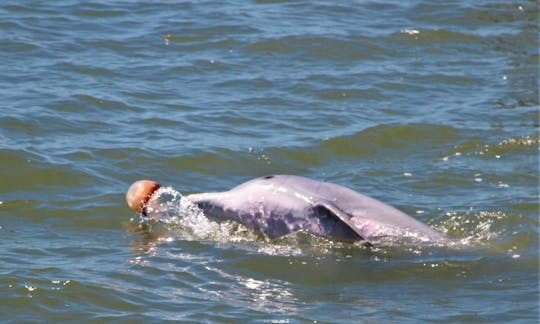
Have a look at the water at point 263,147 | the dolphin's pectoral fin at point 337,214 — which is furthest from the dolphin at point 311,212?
the water at point 263,147

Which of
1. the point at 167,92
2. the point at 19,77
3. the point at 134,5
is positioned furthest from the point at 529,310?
the point at 134,5

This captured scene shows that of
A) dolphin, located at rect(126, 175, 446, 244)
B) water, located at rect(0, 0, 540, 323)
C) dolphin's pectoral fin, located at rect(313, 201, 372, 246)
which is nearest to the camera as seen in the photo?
water, located at rect(0, 0, 540, 323)

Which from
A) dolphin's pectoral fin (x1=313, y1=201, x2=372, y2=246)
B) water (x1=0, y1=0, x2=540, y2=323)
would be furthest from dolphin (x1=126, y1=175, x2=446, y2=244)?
water (x1=0, y1=0, x2=540, y2=323)

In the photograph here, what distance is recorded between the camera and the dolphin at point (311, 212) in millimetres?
9023

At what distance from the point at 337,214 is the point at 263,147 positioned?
11.1ft

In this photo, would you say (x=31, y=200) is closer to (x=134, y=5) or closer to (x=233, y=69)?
(x=233, y=69)

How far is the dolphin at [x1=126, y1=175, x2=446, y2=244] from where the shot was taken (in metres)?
9.02

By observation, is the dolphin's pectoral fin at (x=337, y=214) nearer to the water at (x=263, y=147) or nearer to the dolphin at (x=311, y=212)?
the dolphin at (x=311, y=212)

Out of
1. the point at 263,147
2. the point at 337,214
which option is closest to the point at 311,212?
the point at 337,214

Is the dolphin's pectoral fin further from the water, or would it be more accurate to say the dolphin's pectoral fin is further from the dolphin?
the water

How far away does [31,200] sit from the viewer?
33.5 feet

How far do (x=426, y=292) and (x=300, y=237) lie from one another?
3.97 feet

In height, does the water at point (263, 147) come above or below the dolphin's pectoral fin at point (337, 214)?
below

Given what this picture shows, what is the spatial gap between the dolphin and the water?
14cm
